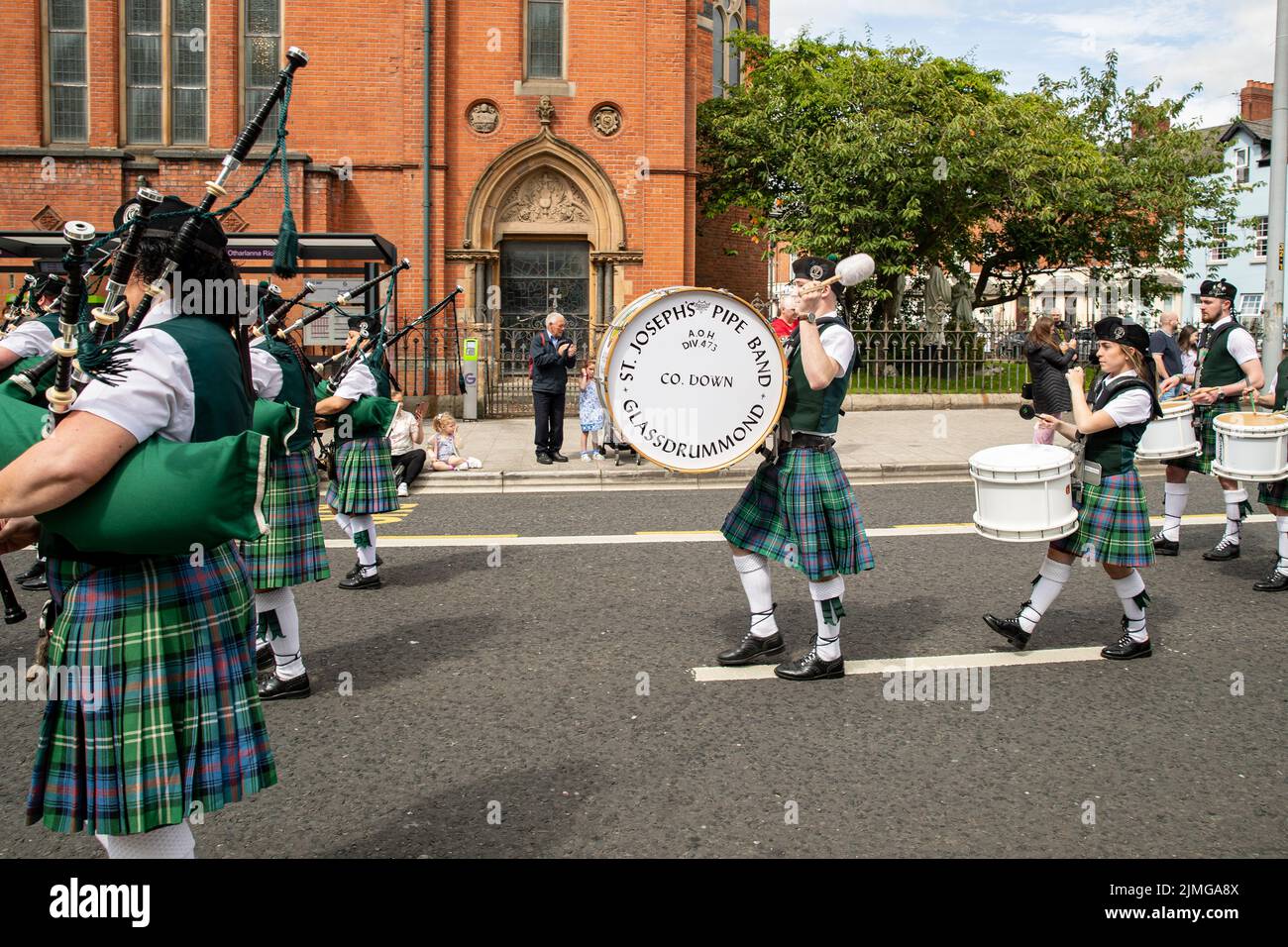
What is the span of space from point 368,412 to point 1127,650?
4654 millimetres

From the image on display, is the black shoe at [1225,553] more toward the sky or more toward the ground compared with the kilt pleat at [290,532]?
more toward the ground

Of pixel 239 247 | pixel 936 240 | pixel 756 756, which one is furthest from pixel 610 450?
pixel 936 240

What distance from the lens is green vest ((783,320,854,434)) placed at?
209 inches

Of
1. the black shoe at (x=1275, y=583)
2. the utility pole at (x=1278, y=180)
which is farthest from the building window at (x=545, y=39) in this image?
the black shoe at (x=1275, y=583)

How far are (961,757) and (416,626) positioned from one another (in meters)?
3.35

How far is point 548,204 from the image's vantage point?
21.6 metres

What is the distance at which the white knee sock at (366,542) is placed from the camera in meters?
7.36

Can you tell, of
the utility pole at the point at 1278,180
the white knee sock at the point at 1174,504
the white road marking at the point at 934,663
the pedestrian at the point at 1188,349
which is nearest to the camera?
the white road marking at the point at 934,663

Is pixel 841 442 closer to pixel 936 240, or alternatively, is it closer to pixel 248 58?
pixel 936 240

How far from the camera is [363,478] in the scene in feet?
24.3

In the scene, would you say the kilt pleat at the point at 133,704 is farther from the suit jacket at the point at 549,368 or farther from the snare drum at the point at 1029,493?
the suit jacket at the point at 549,368

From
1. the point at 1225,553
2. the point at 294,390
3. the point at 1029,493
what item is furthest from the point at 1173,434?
the point at 294,390

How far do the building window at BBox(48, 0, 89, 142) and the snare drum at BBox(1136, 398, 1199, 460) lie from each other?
65.6ft

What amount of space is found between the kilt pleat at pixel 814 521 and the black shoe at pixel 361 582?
3.17 metres
